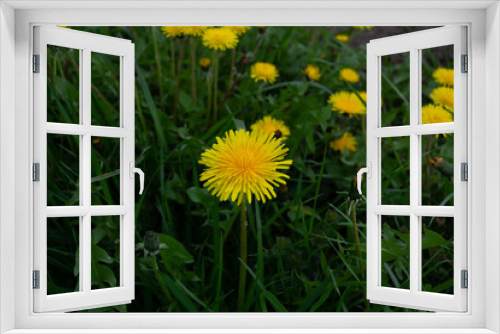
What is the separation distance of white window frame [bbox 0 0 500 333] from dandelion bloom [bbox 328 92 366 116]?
0.71 m

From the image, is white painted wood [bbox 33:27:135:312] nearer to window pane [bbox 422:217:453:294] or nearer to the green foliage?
the green foliage

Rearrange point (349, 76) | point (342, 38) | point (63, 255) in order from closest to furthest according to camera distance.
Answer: point (63, 255) → point (349, 76) → point (342, 38)

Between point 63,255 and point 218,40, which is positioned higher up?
point 218,40

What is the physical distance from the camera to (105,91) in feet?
7.20

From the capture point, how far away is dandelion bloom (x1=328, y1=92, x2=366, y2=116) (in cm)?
212

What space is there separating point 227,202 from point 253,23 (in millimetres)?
900

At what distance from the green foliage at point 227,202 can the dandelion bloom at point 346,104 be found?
0.04 metres

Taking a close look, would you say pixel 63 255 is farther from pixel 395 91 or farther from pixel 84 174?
pixel 395 91

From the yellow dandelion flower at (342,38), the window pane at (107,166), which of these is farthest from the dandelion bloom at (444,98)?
the window pane at (107,166)

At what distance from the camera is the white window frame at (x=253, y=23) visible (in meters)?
1.37

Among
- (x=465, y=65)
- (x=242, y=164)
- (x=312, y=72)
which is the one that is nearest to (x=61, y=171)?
(x=242, y=164)

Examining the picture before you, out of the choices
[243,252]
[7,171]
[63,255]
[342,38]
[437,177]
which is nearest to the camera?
[7,171]

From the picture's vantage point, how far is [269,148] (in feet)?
5.78

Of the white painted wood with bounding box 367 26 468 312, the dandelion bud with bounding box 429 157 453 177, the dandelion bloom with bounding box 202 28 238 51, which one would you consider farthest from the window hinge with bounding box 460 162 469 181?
the dandelion bloom with bounding box 202 28 238 51
